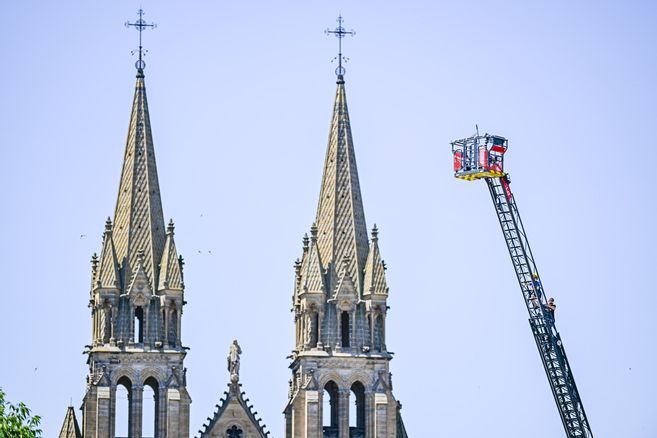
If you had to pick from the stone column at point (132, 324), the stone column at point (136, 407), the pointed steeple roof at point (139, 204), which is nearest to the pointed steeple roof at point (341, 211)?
the pointed steeple roof at point (139, 204)

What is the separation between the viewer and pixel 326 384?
406 ft

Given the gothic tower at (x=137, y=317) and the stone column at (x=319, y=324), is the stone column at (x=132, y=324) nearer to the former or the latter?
the gothic tower at (x=137, y=317)

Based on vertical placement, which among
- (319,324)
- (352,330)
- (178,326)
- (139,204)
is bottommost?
(352,330)

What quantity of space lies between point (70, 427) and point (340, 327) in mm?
12339

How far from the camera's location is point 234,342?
406ft

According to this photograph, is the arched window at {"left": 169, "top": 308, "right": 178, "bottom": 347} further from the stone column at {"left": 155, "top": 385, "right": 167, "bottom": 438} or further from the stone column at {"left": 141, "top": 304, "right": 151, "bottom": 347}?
the stone column at {"left": 155, "top": 385, "right": 167, "bottom": 438}

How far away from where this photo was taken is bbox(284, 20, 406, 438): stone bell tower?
122 m

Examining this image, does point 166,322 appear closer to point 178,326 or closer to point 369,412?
point 178,326

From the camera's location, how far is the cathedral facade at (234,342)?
399 ft

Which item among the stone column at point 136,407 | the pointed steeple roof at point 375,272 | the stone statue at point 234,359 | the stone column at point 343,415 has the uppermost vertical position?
the pointed steeple roof at point 375,272

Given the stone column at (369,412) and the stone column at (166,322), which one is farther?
the stone column at (369,412)

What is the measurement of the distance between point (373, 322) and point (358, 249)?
11.0ft

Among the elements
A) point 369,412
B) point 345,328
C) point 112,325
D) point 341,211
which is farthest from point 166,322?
point 369,412

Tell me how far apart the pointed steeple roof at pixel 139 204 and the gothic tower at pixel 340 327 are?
254 inches
